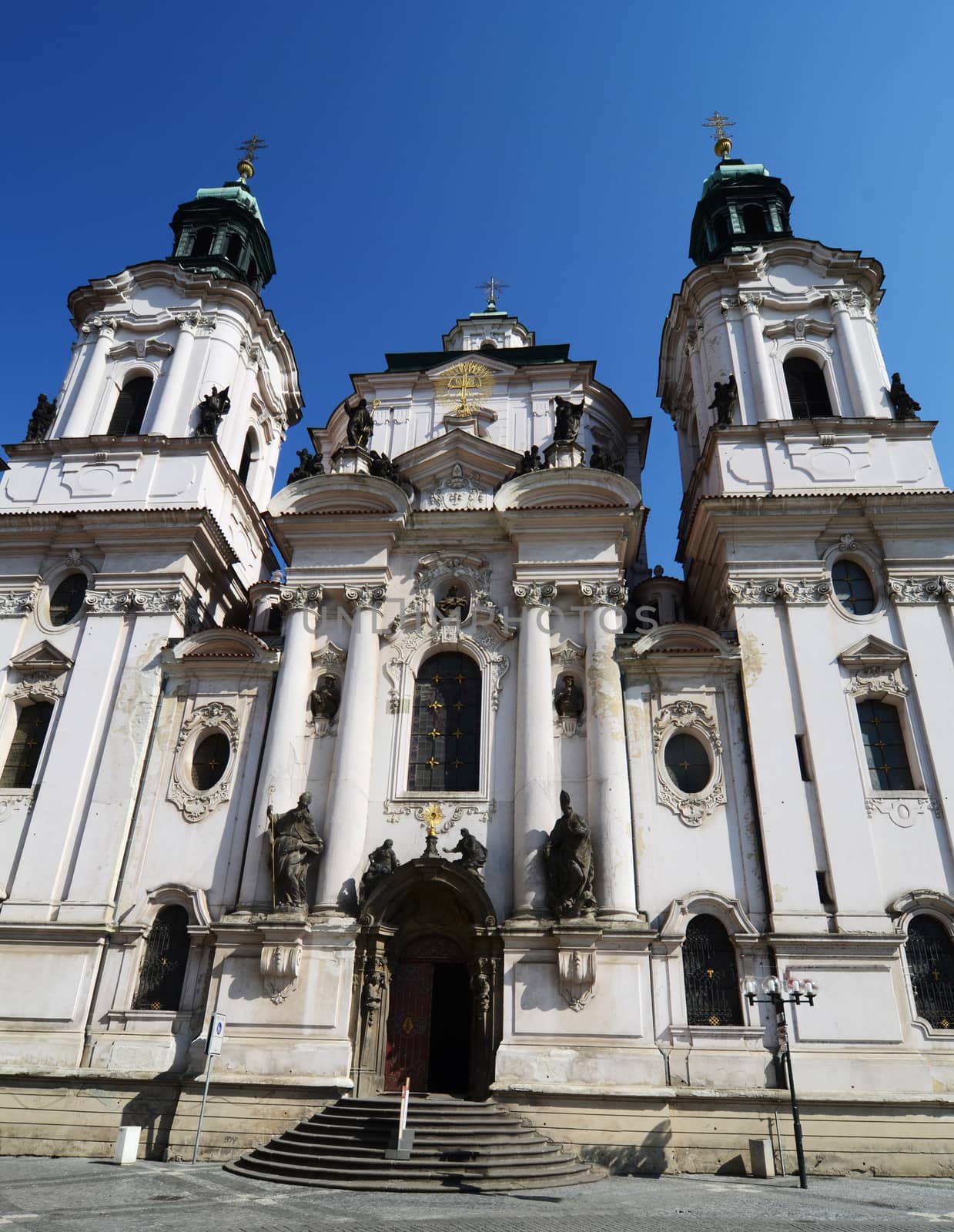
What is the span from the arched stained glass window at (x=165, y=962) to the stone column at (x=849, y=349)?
64.1 feet

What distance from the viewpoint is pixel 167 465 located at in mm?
22891

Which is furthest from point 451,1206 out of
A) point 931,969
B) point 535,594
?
point 535,594

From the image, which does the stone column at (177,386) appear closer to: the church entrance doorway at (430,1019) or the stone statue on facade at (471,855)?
the stone statue on facade at (471,855)

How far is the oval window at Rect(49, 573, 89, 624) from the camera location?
837 inches

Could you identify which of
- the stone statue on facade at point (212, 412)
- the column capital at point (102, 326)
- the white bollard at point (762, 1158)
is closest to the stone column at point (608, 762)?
the white bollard at point (762, 1158)

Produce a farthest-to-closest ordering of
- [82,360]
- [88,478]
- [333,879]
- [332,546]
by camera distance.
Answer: [82,360]
[88,478]
[332,546]
[333,879]

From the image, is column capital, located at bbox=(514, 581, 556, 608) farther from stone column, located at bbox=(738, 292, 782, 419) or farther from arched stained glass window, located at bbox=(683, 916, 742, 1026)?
stone column, located at bbox=(738, 292, 782, 419)

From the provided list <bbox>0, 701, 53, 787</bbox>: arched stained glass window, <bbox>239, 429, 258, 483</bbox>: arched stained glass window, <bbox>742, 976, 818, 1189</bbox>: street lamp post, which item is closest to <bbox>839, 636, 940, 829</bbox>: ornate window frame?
<bbox>742, 976, 818, 1189</bbox>: street lamp post

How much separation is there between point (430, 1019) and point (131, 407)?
18003 millimetres

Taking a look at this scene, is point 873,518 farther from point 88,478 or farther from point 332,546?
point 88,478

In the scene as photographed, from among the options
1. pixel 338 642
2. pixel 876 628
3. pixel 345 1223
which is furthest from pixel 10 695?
pixel 876 628

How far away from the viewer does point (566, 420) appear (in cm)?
2248

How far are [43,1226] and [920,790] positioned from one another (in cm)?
1566

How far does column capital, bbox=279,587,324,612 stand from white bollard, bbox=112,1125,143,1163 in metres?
10.3
